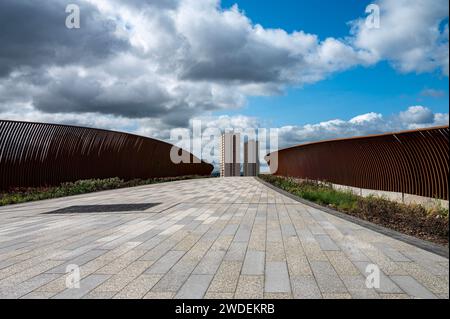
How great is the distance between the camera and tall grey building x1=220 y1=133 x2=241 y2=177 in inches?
1962

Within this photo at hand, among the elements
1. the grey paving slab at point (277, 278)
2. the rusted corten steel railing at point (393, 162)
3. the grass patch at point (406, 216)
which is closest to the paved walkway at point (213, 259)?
the grey paving slab at point (277, 278)

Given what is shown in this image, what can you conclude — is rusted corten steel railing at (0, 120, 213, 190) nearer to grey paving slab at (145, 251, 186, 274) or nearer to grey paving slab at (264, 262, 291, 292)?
grey paving slab at (145, 251, 186, 274)

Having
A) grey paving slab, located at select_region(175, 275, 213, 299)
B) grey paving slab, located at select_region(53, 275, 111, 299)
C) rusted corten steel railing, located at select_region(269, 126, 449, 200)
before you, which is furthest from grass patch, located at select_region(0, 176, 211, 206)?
grey paving slab, located at select_region(175, 275, 213, 299)

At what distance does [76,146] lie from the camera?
18906 mm

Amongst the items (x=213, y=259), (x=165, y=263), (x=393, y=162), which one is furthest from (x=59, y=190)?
(x=393, y=162)

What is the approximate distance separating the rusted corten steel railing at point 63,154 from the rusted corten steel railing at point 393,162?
12.0 m

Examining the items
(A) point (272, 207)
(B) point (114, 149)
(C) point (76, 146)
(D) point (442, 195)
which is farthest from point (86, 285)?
(B) point (114, 149)

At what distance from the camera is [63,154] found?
18.1m

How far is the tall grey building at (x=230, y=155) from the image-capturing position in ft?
164

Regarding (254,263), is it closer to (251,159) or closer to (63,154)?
(63,154)

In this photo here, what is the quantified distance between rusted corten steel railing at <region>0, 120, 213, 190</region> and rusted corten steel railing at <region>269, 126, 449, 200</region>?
11964 millimetres

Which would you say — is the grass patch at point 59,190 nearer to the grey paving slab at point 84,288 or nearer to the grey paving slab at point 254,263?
the grey paving slab at point 84,288

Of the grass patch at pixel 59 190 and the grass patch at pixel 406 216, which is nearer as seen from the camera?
the grass patch at pixel 406 216

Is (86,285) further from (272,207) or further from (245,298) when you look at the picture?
(272,207)
